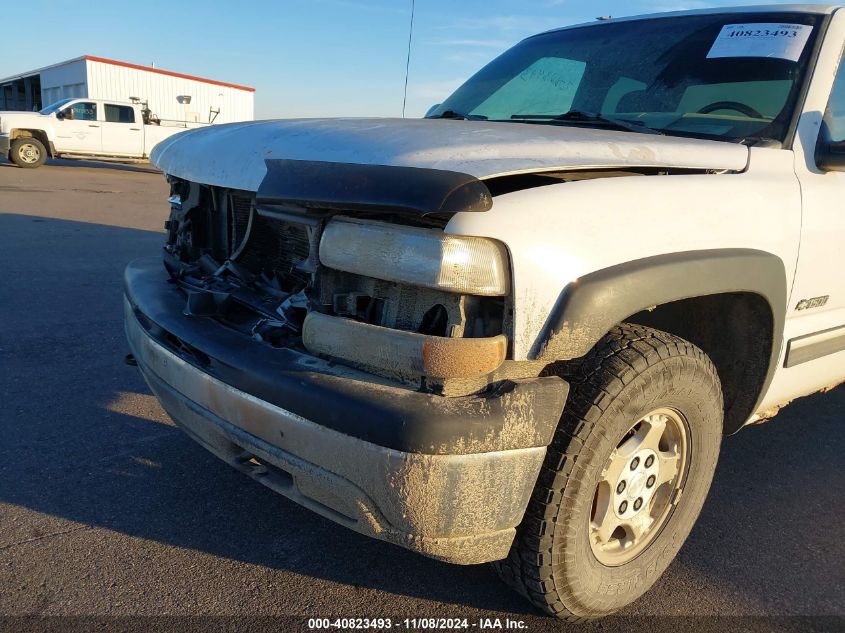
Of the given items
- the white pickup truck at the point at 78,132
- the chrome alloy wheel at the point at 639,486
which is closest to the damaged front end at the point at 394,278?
the chrome alloy wheel at the point at 639,486

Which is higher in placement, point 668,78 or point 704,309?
Answer: point 668,78

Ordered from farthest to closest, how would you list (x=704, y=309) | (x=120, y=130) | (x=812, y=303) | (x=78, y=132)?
1. (x=120, y=130)
2. (x=78, y=132)
3. (x=812, y=303)
4. (x=704, y=309)

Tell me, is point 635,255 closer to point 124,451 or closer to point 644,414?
point 644,414

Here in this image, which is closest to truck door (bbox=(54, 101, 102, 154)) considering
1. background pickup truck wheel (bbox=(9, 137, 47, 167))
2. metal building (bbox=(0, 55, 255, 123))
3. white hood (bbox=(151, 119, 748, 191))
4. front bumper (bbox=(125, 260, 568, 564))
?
background pickup truck wheel (bbox=(9, 137, 47, 167))

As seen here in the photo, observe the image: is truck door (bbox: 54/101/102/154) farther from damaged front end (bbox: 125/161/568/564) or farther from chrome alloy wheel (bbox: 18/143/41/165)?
damaged front end (bbox: 125/161/568/564)

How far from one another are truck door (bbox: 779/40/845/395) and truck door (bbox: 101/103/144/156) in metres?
19.7

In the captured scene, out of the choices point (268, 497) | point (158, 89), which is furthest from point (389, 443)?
point (158, 89)

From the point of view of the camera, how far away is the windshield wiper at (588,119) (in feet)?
9.24

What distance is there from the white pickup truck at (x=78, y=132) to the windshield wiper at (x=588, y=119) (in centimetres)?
1712

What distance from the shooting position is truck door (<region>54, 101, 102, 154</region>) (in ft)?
61.7

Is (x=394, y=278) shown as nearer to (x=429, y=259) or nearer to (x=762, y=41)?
(x=429, y=259)

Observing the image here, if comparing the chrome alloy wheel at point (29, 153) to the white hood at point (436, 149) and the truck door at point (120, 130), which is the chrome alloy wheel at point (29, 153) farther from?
the white hood at point (436, 149)

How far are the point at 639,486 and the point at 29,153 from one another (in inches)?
802

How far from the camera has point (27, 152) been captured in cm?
1856
